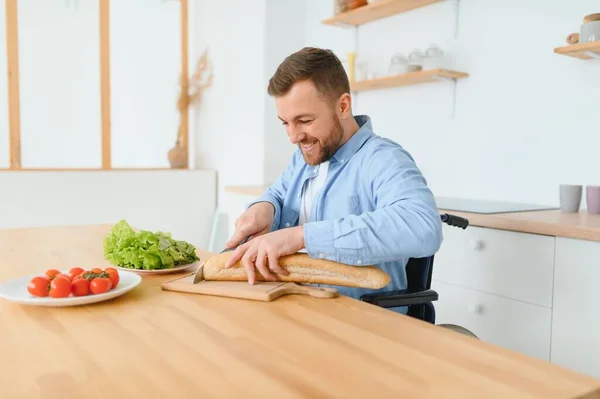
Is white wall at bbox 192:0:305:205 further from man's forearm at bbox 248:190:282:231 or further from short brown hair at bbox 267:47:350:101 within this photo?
short brown hair at bbox 267:47:350:101

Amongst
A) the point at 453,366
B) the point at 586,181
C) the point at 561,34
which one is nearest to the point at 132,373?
the point at 453,366

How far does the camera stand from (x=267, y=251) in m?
1.23

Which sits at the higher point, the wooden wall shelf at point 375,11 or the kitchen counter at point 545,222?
the wooden wall shelf at point 375,11

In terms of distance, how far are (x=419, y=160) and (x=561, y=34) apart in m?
0.94

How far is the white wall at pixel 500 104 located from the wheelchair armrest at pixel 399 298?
1338 millimetres

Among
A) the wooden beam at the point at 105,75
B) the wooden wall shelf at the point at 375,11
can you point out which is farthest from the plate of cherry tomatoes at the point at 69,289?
the wooden beam at the point at 105,75

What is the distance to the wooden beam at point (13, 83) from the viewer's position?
369 cm

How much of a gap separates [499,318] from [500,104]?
108cm

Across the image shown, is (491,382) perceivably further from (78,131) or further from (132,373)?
(78,131)

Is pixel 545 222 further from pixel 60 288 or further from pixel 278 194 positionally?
pixel 60 288

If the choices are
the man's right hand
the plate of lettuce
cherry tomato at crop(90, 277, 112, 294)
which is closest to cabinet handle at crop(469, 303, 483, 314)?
the man's right hand

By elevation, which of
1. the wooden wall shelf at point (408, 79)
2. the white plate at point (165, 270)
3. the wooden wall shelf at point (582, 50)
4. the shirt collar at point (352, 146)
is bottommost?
the white plate at point (165, 270)

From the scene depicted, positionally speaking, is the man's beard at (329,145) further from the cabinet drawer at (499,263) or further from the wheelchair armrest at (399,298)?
the cabinet drawer at (499,263)

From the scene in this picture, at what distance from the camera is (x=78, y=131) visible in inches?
159
